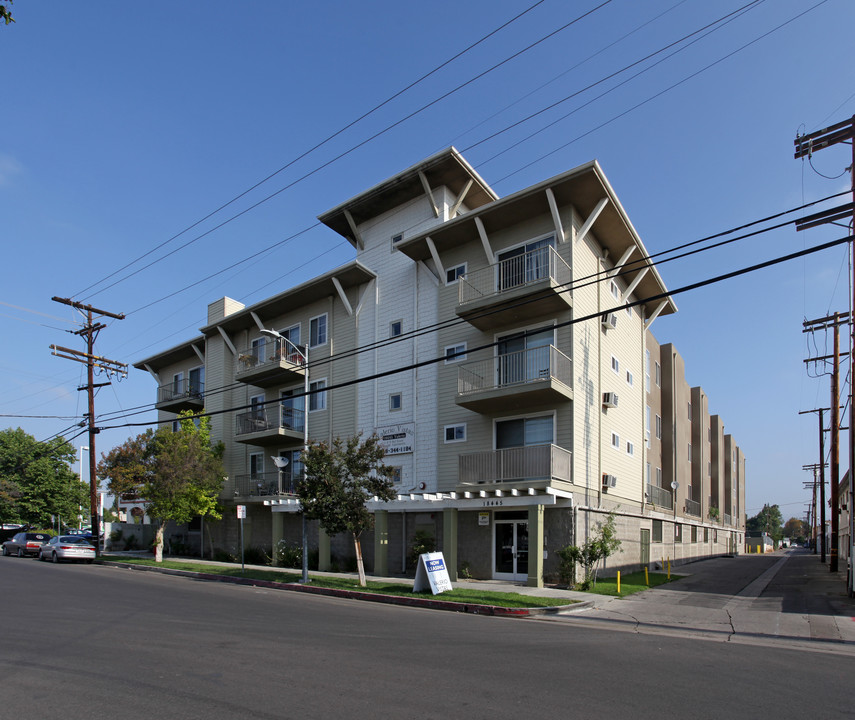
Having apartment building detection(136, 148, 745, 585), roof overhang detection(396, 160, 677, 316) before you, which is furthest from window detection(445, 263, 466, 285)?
roof overhang detection(396, 160, 677, 316)

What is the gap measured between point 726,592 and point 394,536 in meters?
→ 11.4

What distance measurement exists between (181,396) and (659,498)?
25.6 meters

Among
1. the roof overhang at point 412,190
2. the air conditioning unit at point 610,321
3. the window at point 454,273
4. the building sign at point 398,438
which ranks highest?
the roof overhang at point 412,190

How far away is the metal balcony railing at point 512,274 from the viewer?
20.7m

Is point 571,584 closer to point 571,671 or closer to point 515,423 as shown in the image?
point 515,423

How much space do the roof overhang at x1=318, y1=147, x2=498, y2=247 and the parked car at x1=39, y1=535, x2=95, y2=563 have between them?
19388mm

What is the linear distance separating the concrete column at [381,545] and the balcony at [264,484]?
594 cm

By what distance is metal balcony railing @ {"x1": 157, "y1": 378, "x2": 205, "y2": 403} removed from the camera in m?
35.3

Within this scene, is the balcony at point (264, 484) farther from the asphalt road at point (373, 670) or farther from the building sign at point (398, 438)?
the asphalt road at point (373, 670)

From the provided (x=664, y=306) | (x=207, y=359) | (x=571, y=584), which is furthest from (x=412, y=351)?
(x=207, y=359)

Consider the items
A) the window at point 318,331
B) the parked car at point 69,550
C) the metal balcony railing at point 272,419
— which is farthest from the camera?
the parked car at point 69,550

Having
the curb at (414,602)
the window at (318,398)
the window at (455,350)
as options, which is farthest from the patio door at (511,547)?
the window at (318,398)

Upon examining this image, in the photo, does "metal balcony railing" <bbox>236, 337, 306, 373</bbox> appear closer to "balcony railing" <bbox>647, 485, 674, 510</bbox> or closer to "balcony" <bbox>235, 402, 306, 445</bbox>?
"balcony" <bbox>235, 402, 306, 445</bbox>

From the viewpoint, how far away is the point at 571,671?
8.11 metres
